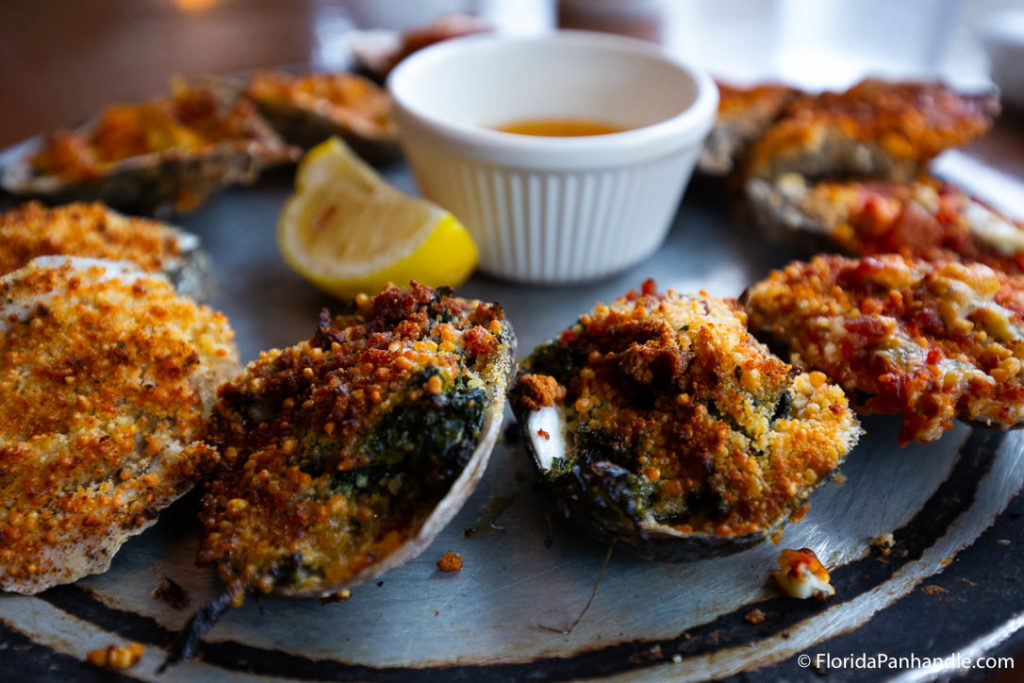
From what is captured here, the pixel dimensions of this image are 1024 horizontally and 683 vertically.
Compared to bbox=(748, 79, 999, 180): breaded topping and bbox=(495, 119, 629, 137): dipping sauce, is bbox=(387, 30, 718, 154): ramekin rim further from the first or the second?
bbox=(748, 79, 999, 180): breaded topping

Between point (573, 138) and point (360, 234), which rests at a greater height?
point (573, 138)

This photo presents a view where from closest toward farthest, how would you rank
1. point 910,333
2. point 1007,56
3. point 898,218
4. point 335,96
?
point 910,333
point 898,218
point 335,96
point 1007,56

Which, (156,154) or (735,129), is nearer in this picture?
(156,154)

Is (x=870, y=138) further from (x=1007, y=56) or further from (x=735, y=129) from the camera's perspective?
(x=1007, y=56)

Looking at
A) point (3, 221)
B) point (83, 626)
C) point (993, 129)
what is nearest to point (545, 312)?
point (83, 626)

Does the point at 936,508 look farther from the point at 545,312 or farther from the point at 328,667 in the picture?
the point at 328,667

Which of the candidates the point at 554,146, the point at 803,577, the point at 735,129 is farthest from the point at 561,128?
the point at 803,577

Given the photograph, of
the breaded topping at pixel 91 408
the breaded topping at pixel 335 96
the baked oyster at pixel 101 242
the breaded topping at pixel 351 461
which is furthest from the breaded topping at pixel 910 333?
the breaded topping at pixel 335 96

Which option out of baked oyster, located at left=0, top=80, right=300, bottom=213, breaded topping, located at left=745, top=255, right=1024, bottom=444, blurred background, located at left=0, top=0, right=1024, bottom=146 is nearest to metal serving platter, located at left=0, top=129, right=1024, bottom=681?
breaded topping, located at left=745, top=255, right=1024, bottom=444
